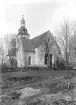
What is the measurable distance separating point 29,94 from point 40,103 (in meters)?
1.58

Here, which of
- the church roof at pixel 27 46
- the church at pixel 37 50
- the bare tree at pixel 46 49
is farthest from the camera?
the church roof at pixel 27 46

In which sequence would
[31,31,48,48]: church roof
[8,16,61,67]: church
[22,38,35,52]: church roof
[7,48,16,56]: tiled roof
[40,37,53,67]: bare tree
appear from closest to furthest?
1. [40,37,53,67]: bare tree
2. [8,16,61,67]: church
3. [31,31,48,48]: church roof
4. [22,38,35,52]: church roof
5. [7,48,16,56]: tiled roof

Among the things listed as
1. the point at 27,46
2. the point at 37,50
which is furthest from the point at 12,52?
the point at 37,50

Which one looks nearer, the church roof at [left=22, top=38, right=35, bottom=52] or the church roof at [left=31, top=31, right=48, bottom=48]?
the church roof at [left=31, top=31, right=48, bottom=48]

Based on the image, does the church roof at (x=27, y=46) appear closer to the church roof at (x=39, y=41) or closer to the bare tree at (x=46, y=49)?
the church roof at (x=39, y=41)

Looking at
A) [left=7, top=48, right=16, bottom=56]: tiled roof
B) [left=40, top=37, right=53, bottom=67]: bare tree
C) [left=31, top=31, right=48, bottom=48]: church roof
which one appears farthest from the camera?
[left=7, top=48, right=16, bottom=56]: tiled roof

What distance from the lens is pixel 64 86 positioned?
27.7 feet

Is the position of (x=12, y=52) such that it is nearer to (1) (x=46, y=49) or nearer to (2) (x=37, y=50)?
(2) (x=37, y=50)

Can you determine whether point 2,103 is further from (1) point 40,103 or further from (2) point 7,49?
(2) point 7,49

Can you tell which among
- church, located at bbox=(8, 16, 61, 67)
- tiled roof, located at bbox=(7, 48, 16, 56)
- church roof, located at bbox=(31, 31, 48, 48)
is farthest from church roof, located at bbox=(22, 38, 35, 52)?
tiled roof, located at bbox=(7, 48, 16, 56)

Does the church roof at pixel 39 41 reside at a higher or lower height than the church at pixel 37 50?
higher

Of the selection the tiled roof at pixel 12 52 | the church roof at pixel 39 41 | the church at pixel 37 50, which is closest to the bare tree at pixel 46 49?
the church at pixel 37 50

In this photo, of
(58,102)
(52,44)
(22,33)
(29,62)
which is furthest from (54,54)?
(58,102)

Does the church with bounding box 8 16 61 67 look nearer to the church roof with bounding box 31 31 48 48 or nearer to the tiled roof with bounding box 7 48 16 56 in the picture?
the church roof with bounding box 31 31 48 48
